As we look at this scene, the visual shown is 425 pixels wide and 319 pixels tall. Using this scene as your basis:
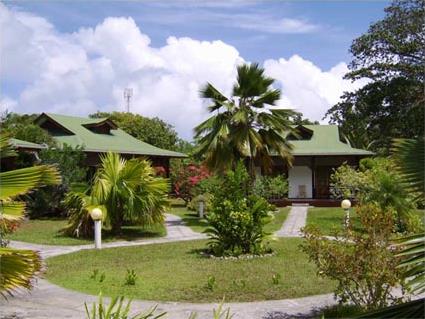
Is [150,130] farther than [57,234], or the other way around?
[150,130]

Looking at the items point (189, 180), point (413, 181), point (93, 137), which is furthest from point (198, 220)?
point (413, 181)

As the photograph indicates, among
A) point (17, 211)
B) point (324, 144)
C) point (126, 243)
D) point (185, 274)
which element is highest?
point (324, 144)

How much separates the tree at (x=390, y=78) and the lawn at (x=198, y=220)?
29.3ft

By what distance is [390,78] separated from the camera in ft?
99.6

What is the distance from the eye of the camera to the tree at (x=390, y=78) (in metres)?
28.8

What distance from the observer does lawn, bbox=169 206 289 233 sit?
1932cm

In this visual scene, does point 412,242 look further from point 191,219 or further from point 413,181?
point 191,219

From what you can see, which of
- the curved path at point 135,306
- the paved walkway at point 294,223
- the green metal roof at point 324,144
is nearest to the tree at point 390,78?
the green metal roof at point 324,144

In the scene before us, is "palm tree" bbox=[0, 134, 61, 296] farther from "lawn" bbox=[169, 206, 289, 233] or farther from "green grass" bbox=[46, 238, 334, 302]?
"lawn" bbox=[169, 206, 289, 233]

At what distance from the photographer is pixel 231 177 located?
12625 mm

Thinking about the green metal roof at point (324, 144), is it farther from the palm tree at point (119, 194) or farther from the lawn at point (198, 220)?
the palm tree at point (119, 194)

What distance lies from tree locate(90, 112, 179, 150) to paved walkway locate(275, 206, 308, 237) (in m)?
19.5

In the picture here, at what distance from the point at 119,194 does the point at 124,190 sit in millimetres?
265

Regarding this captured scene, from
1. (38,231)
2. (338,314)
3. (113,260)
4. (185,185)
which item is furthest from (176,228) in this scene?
(338,314)
